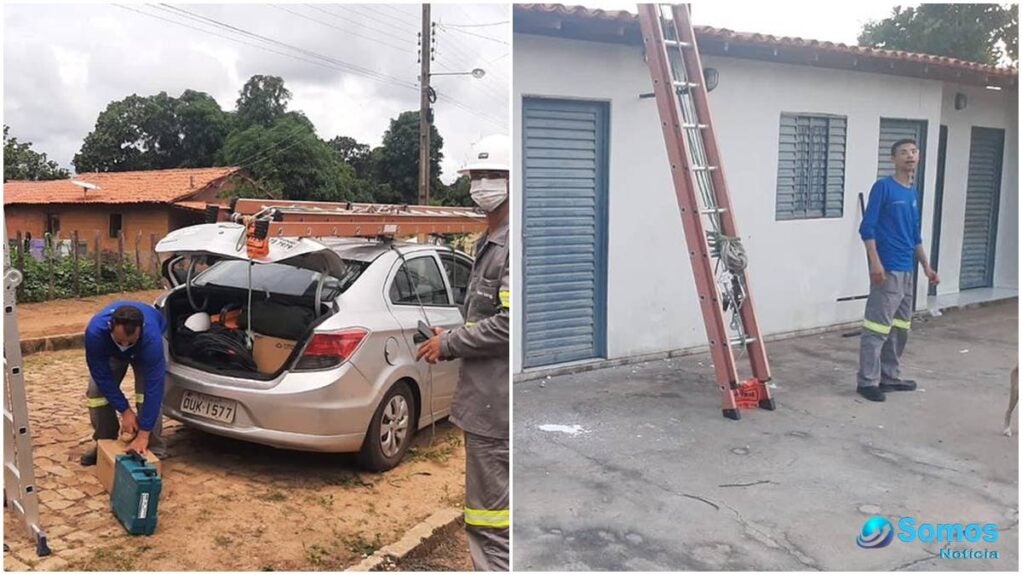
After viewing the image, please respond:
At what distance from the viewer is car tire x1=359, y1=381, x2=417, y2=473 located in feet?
12.1

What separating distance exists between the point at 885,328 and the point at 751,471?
5.26 ft

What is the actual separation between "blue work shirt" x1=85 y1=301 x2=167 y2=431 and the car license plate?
19 cm

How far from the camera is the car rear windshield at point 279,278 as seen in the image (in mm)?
3697

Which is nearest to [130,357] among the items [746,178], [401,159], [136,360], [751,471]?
[136,360]

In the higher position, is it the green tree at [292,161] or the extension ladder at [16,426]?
the green tree at [292,161]

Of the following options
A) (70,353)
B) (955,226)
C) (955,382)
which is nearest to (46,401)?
(70,353)

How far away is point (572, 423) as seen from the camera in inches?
148

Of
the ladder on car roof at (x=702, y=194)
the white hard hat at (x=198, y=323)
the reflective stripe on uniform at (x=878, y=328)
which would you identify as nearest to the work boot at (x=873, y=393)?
the reflective stripe on uniform at (x=878, y=328)

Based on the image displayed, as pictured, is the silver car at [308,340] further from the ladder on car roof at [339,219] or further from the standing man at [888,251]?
the standing man at [888,251]

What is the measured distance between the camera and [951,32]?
4145 mm

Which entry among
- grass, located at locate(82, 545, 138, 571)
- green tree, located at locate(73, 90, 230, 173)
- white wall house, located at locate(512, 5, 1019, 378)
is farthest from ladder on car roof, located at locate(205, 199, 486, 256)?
grass, located at locate(82, 545, 138, 571)

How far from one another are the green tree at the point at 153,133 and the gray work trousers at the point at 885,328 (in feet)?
11.7

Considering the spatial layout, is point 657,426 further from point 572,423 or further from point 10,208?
point 10,208

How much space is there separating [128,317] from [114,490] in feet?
2.21
